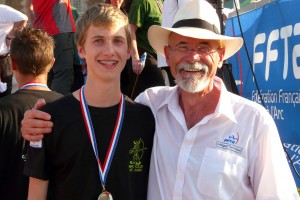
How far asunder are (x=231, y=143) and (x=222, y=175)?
156 mm

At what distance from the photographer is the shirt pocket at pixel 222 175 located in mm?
2326

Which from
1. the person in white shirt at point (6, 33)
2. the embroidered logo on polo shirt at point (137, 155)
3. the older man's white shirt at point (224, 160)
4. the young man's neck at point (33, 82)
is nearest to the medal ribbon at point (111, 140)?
the embroidered logo on polo shirt at point (137, 155)

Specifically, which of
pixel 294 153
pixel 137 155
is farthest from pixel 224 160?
pixel 294 153

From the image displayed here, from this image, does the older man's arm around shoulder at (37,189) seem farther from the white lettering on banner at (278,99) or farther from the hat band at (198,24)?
the white lettering on banner at (278,99)

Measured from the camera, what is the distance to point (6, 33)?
5539 mm

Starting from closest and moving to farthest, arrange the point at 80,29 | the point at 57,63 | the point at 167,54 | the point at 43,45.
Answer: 1. the point at 80,29
2. the point at 167,54
3. the point at 43,45
4. the point at 57,63

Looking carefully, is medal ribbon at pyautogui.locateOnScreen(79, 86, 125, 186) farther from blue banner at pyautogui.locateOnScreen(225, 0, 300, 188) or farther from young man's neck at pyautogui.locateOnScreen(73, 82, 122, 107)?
blue banner at pyautogui.locateOnScreen(225, 0, 300, 188)

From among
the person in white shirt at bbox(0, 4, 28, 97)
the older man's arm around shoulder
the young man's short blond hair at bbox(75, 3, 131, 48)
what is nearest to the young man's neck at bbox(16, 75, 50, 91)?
the young man's short blond hair at bbox(75, 3, 131, 48)

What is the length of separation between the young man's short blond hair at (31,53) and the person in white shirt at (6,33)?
2.36 metres

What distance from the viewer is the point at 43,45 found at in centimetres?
319

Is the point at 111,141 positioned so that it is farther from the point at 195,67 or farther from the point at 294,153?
the point at 294,153

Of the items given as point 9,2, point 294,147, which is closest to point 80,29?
point 294,147

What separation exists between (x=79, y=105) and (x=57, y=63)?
2979mm

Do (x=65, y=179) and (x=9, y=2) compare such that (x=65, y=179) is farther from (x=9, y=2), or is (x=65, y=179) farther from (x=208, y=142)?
(x=9, y=2)
